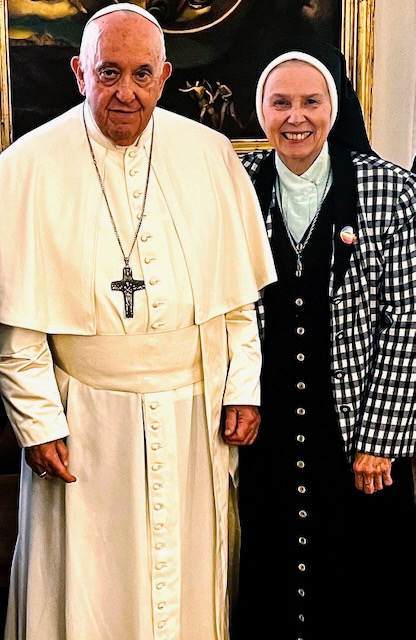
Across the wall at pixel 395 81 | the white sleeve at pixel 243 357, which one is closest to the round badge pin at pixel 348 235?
the white sleeve at pixel 243 357

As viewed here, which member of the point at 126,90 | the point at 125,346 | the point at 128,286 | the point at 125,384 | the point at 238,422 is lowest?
the point at 238,422

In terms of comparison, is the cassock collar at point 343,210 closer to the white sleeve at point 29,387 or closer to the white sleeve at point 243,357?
the white sleeve at point 243,357

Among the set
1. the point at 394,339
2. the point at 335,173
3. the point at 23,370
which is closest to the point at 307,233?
the point at 335,173

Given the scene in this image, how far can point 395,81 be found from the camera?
4.18m

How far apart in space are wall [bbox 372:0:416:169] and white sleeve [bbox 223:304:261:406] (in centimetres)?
175

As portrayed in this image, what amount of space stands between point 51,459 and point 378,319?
3.29ft

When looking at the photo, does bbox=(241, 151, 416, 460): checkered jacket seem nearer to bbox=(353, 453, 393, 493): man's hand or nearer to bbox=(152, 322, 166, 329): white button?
bbox=(353, 453, 393, 493): man's hand

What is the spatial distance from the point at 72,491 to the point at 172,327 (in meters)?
0.52

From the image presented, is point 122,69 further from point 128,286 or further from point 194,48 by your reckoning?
Result: point 194,48

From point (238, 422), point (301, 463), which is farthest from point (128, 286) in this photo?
point (301, 463)

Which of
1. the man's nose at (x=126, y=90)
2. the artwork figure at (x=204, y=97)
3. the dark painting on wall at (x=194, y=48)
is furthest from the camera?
the artwork figure at (x=204, y=97)

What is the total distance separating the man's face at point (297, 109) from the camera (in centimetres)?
272

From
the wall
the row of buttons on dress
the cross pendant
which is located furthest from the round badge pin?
the wall

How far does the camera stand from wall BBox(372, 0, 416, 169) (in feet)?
13.6
